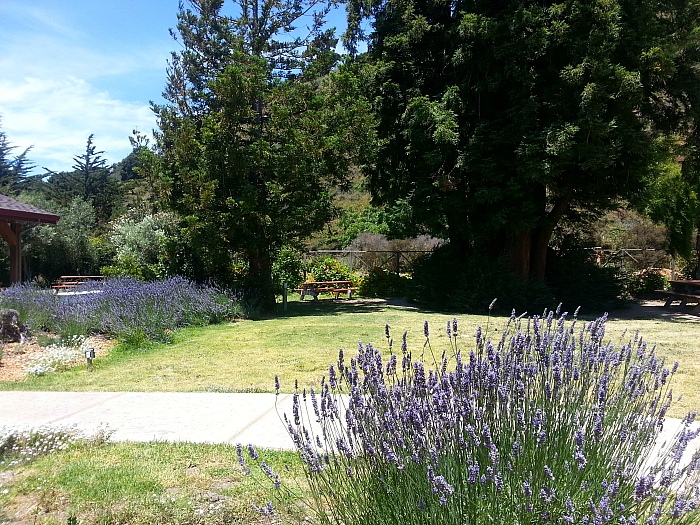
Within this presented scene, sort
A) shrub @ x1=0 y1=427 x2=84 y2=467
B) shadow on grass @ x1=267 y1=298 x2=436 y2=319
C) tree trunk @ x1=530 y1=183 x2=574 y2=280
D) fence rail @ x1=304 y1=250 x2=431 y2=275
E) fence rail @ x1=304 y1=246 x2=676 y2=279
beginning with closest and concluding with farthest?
shrub @ x1=0 y1=427 x2=84 y2=467, shadow on grass @ x1=267 y1=298 x2=436 y2=319, tree trunk @ x1=530 y1=183 x2=574 y2=280, fence rail @ x1=304 y1=246 x2=676 y2=279, fence rail @ x1=304 y1=250 x2=431 y2=275

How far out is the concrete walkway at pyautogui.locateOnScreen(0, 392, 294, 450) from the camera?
15.5 ft

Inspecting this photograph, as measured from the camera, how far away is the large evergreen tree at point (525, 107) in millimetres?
13680

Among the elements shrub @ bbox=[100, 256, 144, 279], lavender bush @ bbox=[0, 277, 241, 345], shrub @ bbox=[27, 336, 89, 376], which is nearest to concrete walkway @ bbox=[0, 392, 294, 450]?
shrub @ bbox=[27, 336, 89, 376]

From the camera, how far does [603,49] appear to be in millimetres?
13328

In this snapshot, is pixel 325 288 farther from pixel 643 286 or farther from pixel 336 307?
pixel 643 286

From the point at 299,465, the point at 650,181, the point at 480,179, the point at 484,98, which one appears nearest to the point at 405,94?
the point at 484,98

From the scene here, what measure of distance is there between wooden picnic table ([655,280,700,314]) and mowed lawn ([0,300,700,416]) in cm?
126

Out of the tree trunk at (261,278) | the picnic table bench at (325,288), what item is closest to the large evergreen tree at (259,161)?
the tree trunk at (261,278)

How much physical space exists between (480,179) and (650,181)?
207 inches

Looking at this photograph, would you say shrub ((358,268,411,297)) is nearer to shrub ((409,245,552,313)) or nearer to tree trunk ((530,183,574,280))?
shrub ((409,245,552,313))

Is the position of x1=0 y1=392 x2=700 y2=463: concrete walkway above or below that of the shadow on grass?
below

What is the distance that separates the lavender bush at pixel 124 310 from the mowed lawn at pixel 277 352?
0.49 meters

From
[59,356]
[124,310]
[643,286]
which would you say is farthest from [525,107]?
[59,356]

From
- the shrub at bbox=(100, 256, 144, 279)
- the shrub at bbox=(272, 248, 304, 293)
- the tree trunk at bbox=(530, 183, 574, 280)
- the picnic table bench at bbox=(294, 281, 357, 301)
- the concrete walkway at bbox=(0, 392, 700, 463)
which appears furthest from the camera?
the picnic table bench at bbox=(294, 281, 357, 301)
